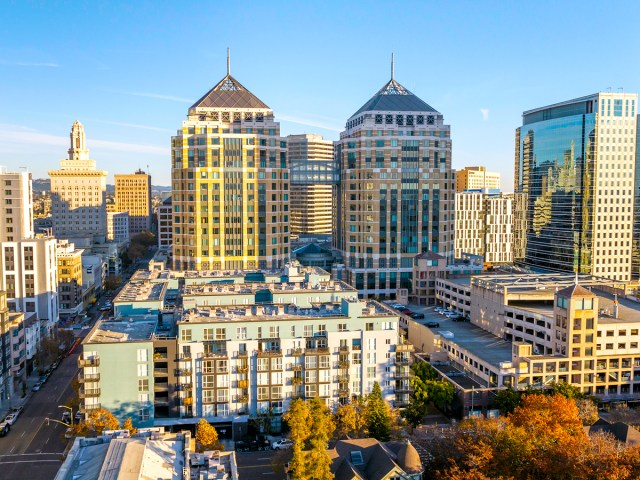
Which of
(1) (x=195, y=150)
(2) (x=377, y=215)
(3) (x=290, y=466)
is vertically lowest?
(3) (x=290, y=466)

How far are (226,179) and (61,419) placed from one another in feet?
199

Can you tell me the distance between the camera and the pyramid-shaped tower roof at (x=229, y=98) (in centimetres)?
12875

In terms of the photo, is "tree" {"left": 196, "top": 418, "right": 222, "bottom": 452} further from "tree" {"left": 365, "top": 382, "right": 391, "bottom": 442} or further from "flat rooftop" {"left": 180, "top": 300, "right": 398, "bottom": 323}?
"tree" {"left": 365, "top": 382, "right": 391, "bottom": 442}

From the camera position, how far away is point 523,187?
7603 inches

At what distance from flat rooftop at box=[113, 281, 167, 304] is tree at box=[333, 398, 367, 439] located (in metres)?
30.6

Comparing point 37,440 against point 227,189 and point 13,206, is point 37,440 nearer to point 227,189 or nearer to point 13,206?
point 13,206

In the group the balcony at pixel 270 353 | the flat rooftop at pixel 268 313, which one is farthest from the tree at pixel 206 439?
the flat rooftop at pixel 268 313

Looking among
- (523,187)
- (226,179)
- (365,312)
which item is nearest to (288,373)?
(365,312)

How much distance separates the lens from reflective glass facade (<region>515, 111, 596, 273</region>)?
162m

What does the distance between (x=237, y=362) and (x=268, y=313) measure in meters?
7.34

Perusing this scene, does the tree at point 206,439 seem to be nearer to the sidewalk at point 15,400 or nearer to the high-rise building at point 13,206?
the sidewalk at point 15,400

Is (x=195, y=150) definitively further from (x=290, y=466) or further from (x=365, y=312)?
(x=290, y=466)

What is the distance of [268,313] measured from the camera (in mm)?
71062

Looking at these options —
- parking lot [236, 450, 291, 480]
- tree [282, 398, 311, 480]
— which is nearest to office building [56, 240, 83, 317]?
parking lot [236, 450, 291, 480]
